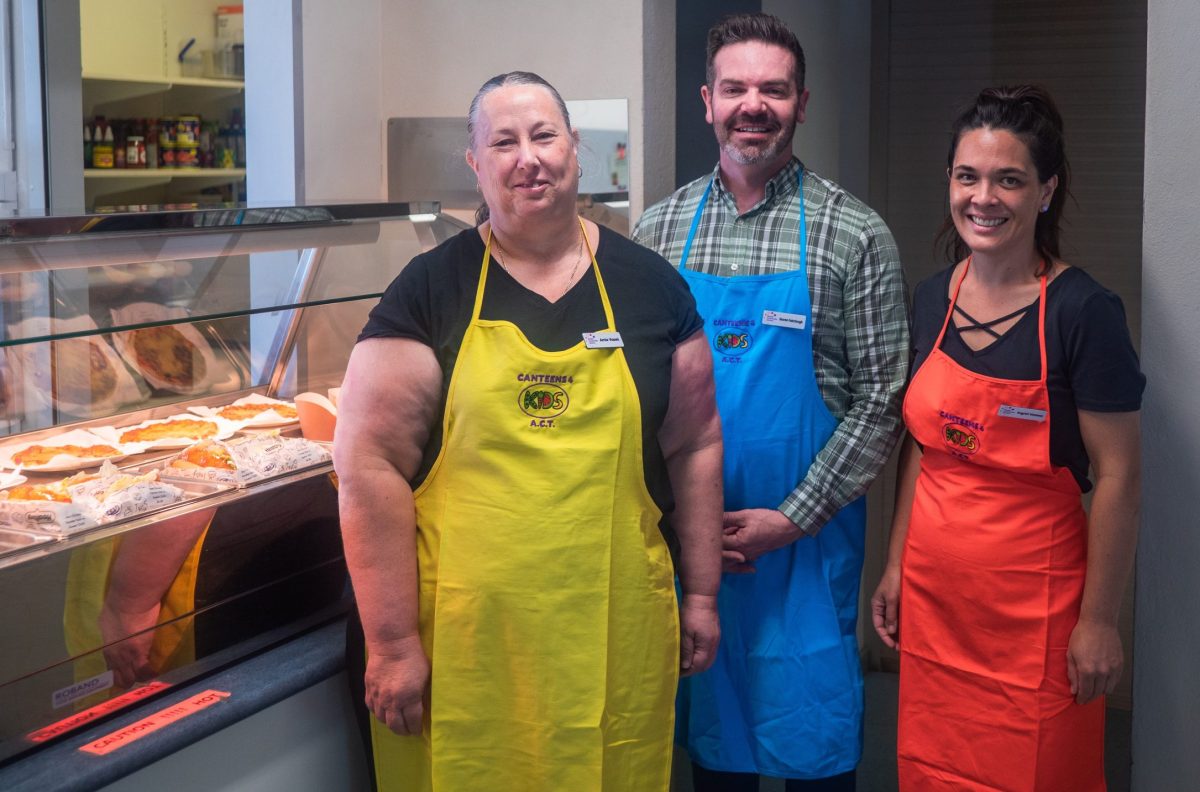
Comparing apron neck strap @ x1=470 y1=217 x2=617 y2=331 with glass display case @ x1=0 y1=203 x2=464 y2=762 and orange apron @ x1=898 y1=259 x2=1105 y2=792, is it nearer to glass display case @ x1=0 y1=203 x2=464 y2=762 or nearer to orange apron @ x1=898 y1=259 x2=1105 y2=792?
glass display case @ x1=0 y1=203 x2=464 y2=762

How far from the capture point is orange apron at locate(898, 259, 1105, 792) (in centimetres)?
212

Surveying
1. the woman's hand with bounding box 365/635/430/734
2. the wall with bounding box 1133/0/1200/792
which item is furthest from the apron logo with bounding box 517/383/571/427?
the wall with bounding box 1133/0/1200/792

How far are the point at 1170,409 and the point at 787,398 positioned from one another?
724mm

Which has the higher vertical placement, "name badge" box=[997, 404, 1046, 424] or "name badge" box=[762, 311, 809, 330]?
"name badge" box=[762, 311, 809, 330]

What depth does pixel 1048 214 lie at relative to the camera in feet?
7.09

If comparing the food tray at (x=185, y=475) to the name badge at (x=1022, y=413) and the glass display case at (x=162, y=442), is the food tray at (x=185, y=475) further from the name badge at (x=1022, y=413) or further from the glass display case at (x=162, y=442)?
the name badge at (x=1022, y=413)

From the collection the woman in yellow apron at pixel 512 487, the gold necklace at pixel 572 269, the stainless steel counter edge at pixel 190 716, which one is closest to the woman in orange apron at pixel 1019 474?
the woman in yellow apron at pixel 512 487

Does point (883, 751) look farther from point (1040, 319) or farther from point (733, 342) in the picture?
point (1040, 319)

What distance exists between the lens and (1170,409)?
2309mm

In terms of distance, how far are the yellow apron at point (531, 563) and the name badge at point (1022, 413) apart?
2.16ft

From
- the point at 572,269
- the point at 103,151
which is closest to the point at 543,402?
the point at 572,269

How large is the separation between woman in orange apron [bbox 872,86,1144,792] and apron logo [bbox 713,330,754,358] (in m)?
0.33

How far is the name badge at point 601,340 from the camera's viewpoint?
1.88 metres

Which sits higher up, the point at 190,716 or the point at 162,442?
the point at 162,442
